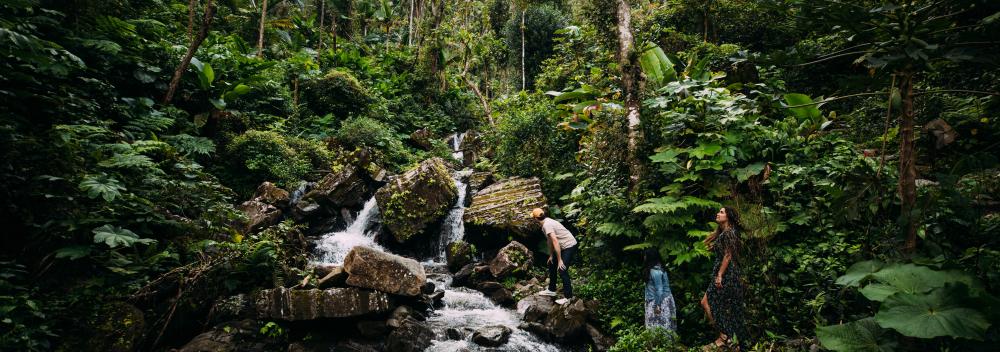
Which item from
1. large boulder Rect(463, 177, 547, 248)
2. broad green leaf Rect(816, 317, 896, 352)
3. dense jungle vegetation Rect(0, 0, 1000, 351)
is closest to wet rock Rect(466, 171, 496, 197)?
large boulder Rect(463, 177, 547, 248)

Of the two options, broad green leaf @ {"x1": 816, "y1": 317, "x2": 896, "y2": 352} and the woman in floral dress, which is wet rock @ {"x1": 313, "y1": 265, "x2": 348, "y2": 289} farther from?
broad green leaf @ {"x1": 816, "y1": 317, "x2": 896, "y2": 352}

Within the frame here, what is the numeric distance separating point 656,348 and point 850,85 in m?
3.41

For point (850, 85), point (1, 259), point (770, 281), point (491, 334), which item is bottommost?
point (491, 334)

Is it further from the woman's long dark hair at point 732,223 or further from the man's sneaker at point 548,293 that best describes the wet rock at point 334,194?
the woman's long dark hair at point 732,223

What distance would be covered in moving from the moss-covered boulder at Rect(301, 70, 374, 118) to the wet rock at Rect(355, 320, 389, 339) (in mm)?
10629

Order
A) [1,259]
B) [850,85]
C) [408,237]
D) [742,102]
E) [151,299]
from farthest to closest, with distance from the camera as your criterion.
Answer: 1. [408,237]
2. [742,102]
3. [151,299]
4. [1,259]
5. [850,85]

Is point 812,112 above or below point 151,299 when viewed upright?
above

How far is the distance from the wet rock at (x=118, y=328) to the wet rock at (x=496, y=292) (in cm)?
527

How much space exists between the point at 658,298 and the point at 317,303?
Result: 4.74m

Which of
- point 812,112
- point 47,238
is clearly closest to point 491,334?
point 47,238

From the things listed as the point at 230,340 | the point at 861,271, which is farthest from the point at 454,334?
the point at 861,271

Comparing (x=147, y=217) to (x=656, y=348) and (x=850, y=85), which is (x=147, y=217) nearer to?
(x=656, y=348)

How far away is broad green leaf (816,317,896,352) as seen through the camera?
2.86 m

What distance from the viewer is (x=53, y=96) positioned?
571 cm
